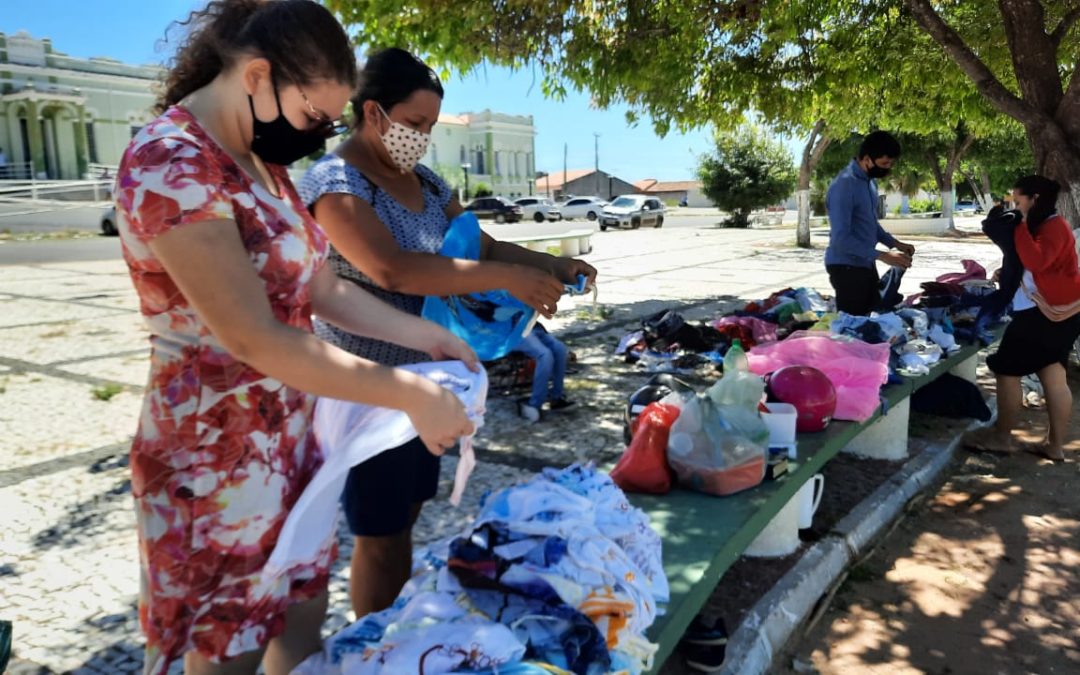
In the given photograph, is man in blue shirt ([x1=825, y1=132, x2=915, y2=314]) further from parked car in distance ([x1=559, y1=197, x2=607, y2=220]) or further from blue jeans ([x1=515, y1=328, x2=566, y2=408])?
parked car in distance ([x1=559, y1=197, x2=607, y2=220])

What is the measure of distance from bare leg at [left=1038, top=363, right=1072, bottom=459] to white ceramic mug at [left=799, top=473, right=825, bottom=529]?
6.97ft

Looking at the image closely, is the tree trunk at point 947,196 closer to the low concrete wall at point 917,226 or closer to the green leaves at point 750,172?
the low concrete wall at point 917,226

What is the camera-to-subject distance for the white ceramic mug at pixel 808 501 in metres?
3.74

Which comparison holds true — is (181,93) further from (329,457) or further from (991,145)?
(991,145)

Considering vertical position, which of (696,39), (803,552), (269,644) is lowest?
(803,552)

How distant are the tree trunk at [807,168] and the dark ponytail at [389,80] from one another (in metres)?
18.6

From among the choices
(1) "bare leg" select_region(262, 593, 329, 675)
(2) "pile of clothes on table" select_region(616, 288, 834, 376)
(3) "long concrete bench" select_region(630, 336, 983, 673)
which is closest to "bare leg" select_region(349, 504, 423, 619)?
(1) "bare leg" select_region(262, 593, 329, 675)

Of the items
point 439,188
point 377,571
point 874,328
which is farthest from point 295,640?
point 874,328

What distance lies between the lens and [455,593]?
1788mm

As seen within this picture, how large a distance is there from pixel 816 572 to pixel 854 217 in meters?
3.14

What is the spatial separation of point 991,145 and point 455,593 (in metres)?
33.5

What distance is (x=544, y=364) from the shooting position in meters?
5.52

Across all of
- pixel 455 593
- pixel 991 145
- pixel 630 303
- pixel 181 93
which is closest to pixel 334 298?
pixel 181 93

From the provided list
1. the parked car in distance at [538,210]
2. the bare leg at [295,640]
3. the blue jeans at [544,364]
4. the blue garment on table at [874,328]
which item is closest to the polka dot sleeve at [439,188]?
the bare leg at [295,640]
